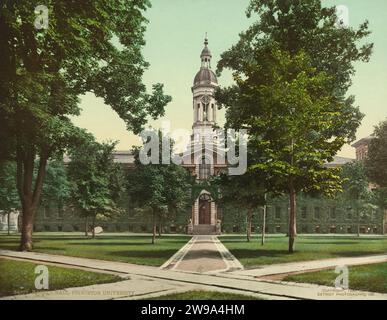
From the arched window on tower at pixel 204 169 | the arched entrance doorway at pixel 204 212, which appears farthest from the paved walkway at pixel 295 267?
the arched entrance doorway at pixel 204 212

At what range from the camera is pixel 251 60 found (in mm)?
26812

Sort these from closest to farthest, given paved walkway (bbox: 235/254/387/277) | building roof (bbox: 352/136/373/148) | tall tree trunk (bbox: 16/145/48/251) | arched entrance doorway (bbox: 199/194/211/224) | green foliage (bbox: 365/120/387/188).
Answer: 1. paved walkway (bbox: 235/254/387/277)
2. tall tree trunk (bbox: 16/145/48/251)
3. green foliage (bbox: 365/120/387/188)
4. building roof (bbox: 352/136/373/148)
5. arched entrance doorway (bbox: 199/194/211/224)

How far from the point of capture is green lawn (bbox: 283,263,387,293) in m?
13.6

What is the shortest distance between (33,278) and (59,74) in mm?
8710

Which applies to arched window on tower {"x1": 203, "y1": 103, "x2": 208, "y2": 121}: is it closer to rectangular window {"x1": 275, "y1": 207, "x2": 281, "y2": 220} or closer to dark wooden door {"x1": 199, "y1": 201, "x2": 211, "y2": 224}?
dark wooden door {"x1": 199, "y1": 201, "x2": 211, "y2": 224}

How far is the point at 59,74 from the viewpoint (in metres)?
18.7

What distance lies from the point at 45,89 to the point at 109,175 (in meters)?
19.8

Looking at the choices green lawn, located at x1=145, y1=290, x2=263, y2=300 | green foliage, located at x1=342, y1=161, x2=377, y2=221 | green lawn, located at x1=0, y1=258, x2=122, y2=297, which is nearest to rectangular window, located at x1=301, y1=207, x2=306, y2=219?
green foliage, located at x1=342, y1=161, x2=377, y2=221

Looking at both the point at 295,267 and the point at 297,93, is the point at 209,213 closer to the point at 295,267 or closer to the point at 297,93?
the point at 297,93

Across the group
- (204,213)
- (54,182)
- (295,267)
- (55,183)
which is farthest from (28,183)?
(204,213)

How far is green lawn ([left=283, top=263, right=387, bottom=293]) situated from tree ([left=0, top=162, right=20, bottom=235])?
47.9 feet

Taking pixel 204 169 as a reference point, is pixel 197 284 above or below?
below

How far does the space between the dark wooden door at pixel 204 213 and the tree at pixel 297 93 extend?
29966mm
